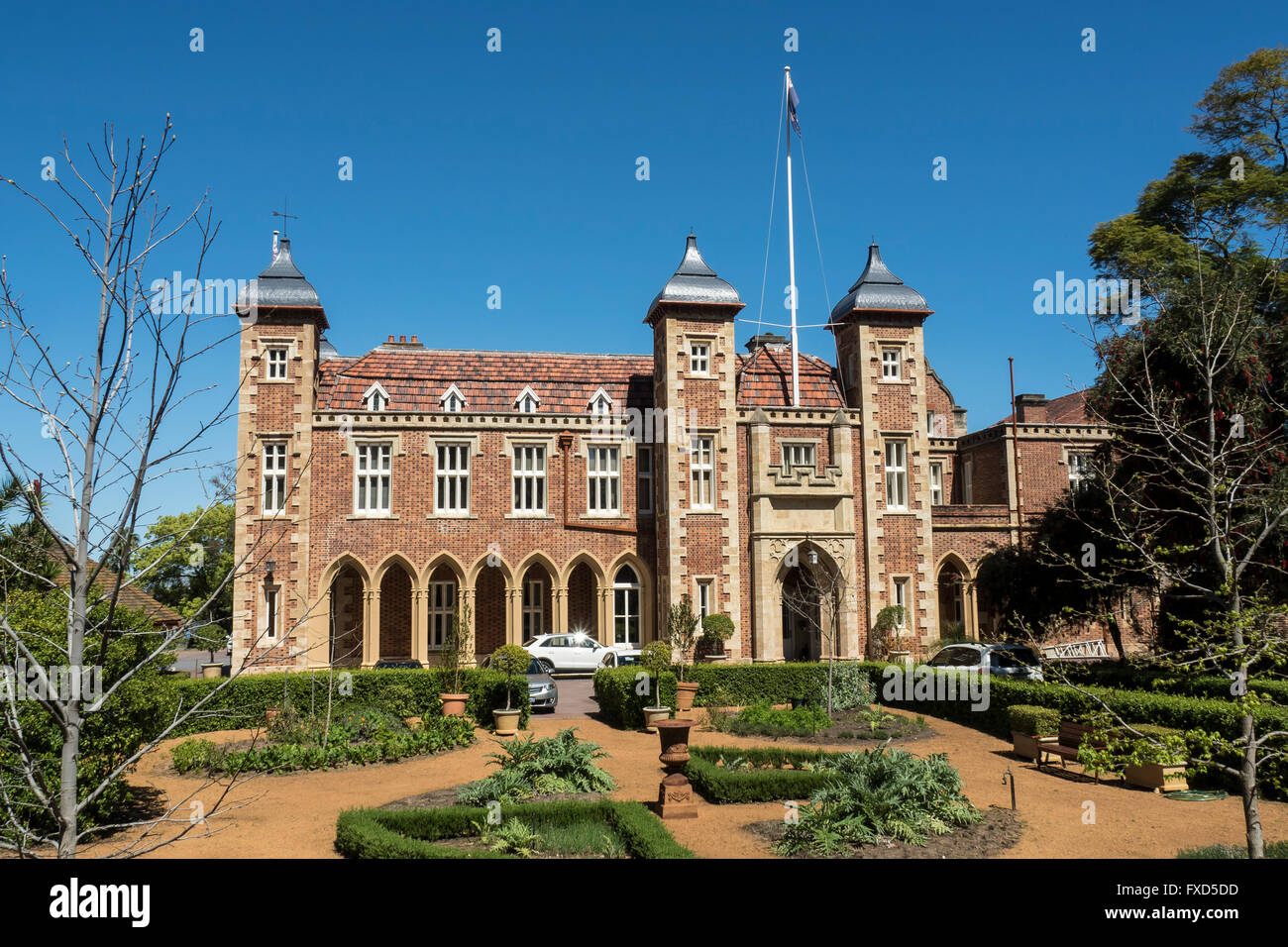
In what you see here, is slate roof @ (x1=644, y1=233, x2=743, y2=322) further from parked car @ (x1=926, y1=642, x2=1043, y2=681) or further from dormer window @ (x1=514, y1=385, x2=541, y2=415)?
parked car @ (x1=926, y1=642, x2=1043, y2=681)

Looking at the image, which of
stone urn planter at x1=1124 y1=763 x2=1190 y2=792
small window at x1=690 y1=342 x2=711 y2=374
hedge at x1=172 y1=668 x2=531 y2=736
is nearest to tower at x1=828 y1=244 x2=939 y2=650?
small window at x1=690 y1=342 x2=711 y2=374

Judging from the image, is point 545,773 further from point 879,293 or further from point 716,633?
point 879,293

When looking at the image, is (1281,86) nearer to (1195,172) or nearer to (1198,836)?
(1195,172)

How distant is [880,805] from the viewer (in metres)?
10.9

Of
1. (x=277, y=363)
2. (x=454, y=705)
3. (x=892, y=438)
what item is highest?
(x=277, y=363)

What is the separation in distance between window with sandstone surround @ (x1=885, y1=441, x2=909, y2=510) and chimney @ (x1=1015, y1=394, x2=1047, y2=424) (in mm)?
14600

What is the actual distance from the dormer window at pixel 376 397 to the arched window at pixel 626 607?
956 cm

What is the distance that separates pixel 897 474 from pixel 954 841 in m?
19.2

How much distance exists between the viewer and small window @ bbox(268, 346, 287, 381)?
27.6 m

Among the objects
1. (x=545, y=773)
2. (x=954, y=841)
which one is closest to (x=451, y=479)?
(x=545, y=773)

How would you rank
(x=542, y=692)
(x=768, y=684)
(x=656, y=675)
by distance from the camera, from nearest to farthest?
(x=656, y=675)
(x=542, y=692)
(x=768, y=684)

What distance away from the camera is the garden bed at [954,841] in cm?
1008

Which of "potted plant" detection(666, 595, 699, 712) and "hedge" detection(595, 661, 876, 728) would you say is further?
"potted plant" detection(666, 595, 699, 712)

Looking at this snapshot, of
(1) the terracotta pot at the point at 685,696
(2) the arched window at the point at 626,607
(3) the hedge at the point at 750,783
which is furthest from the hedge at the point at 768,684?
(2) the arched window at the point at 626,607
